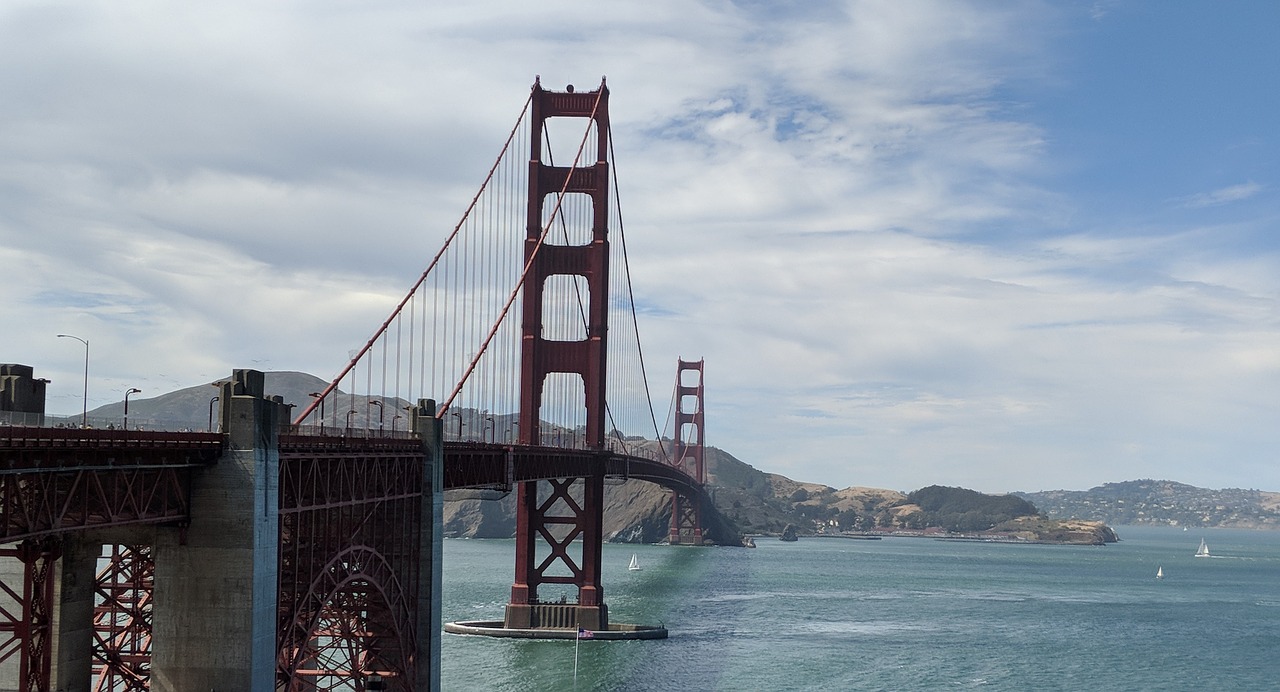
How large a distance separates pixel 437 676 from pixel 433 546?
15.1ft

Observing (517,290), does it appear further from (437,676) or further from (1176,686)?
(1176,686)

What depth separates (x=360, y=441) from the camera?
123 ft

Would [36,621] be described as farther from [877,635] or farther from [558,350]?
[877,635]

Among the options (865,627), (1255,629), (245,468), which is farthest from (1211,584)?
(245,468)

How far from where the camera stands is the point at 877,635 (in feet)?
282

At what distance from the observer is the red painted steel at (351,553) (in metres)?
Answer: 33.2

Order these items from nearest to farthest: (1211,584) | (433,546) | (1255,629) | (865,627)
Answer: (433,546) < (865,627) < (1255,629) < (1211,584)

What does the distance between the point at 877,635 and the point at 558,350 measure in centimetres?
2875

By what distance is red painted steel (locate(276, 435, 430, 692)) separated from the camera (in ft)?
109

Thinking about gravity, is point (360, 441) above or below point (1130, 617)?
above

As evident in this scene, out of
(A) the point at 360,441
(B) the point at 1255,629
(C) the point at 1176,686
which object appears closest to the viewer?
(A) the point at 360,441

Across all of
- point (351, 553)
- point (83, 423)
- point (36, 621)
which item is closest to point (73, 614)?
point (36, 621)

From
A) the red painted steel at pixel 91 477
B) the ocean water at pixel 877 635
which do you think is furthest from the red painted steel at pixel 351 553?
the ocean water at pixel 877 635

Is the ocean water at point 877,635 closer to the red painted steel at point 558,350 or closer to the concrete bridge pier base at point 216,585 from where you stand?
the red painted steel at point 558,350
